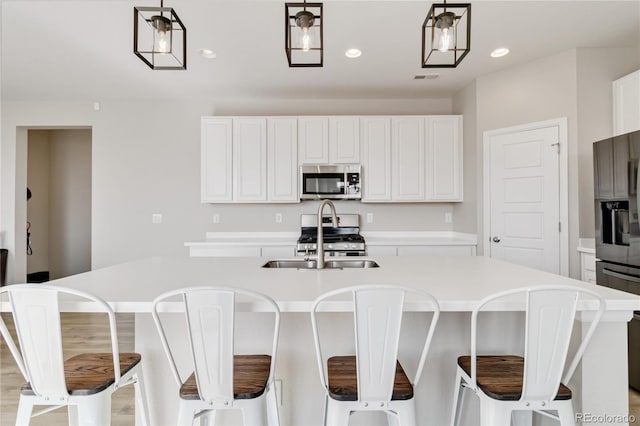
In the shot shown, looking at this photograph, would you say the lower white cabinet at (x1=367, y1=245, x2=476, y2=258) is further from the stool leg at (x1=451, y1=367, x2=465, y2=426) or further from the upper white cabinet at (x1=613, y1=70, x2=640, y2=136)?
the stool leg at (x1=451, y1=367, x2=465, y2=426)

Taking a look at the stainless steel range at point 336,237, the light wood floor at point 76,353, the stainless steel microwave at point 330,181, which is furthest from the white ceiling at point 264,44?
the light wood floor at point 76,353

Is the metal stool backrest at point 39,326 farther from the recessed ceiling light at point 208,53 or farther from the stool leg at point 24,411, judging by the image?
the recessed ceiling light at point 208,53

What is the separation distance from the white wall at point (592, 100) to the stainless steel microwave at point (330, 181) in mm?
2107

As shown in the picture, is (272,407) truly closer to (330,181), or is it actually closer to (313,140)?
(330,181)

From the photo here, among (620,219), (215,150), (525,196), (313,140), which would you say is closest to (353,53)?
(313,140)

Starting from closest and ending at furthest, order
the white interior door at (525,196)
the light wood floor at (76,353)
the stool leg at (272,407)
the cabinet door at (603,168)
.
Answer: the stool leg at (272,407) < the light wood floor at (76,353) < the cabinet door at (603,168) < the white interior door at (525,196)

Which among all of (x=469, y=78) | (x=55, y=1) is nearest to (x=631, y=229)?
(x=469, y=78)

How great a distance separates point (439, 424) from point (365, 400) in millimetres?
796

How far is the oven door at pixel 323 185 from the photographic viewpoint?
384cm

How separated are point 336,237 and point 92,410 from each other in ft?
9.76

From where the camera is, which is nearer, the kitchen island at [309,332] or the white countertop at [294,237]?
the kitchen island at [309,332]

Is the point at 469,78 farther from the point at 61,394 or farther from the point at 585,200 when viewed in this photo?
the point at 61,394

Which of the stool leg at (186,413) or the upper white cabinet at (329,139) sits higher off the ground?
the upper white cabinet at (329,139)

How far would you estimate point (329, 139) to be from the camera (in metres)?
3.86
